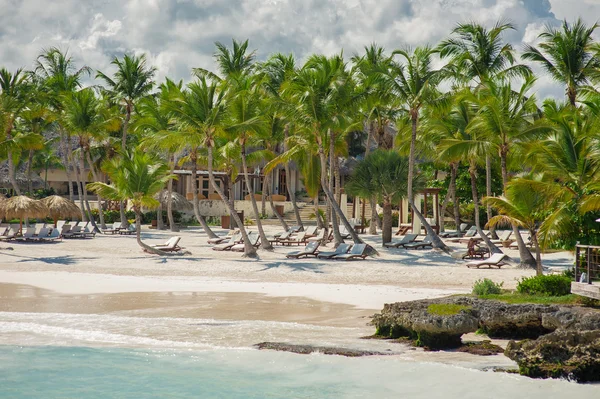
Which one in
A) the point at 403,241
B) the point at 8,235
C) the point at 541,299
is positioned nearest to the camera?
the point at 541,299

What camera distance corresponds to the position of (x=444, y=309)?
10.6m

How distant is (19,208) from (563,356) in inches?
912

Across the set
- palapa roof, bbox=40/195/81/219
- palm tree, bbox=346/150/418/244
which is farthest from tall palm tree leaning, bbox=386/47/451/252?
palapa roof, bbox=40/195/81/219

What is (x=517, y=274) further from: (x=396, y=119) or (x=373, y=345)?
(x=396, y=119)

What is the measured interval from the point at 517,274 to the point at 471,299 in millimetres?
7597

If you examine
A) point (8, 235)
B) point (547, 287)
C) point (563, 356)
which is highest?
point (8, 235)

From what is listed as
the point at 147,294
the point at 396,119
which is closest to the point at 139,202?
the point at 147,294

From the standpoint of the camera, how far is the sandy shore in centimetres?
1160

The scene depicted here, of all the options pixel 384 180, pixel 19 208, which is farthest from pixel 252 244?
pixel 19 208

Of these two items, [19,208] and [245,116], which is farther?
[19,208]

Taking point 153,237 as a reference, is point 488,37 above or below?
above

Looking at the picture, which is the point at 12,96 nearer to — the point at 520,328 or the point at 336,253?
the point at 336,253

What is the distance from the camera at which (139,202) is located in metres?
23.0

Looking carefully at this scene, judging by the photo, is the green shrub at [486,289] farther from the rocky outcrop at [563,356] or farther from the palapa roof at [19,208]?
the palapa roof at [19,208]
